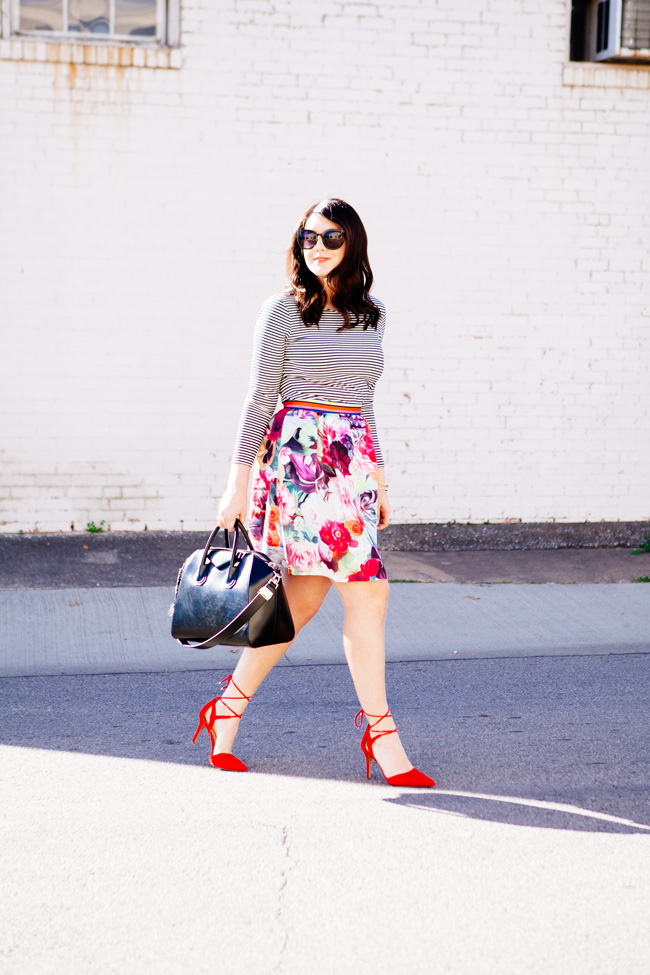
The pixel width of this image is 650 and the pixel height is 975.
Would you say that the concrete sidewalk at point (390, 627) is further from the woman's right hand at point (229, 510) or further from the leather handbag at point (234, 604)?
the woman's right hand at point (229, 510)

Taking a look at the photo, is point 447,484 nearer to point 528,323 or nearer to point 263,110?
point 528,323

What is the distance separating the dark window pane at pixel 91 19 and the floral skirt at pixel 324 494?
5.67 meters

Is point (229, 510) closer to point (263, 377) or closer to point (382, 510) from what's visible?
point (263, 377)

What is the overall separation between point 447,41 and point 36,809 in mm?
6797

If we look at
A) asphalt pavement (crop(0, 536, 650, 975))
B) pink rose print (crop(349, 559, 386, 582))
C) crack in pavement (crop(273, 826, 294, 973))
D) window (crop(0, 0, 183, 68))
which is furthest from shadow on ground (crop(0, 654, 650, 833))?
window (crop(0, 0, 183, 68))

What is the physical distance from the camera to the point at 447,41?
27.0 ft

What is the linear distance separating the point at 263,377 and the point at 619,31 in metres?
6.05

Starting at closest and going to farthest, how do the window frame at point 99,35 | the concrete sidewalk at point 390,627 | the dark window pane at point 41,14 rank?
1. the concrete sidewalk at point 390,627
2. the window frame at point 99,35
3. the dark window pane at point 41,14

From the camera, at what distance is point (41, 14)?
8.05m

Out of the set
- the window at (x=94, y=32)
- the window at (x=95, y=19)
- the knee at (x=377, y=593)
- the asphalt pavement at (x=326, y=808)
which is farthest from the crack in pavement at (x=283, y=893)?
the window at (x=95, y=19)

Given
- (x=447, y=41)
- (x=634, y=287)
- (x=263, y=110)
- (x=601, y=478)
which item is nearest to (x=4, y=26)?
(x=263, y=110)

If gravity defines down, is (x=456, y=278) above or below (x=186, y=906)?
above

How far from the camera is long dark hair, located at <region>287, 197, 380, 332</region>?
12.2ft

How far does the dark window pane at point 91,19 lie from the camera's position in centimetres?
812
